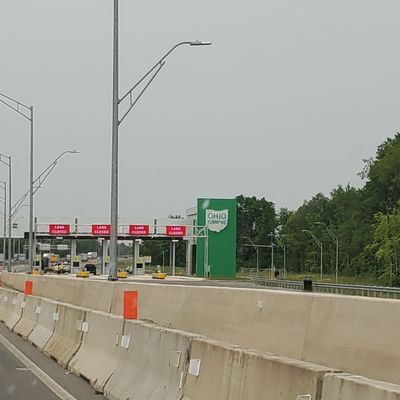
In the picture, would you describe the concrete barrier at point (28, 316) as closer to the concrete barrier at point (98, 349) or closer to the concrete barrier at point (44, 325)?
the concrete barrier at point (44, 325)

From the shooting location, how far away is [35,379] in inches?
540

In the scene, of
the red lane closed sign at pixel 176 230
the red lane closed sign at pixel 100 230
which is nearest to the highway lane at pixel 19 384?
the red lane closed sign at pixel 100 230

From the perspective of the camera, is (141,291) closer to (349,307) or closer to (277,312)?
(277,312)

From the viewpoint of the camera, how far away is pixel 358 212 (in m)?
130

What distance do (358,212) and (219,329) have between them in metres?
121

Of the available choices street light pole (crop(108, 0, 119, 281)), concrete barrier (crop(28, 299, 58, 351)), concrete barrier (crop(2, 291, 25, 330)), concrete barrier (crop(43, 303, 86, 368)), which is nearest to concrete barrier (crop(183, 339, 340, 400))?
concrete barrier (crop(43, 303, 86, 368))

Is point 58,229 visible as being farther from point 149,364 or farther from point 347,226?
point 149,364

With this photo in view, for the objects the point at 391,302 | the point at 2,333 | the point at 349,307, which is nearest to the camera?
the point at 391,302

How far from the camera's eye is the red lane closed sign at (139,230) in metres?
86.9

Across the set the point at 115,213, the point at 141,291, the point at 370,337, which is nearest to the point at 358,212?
the point at 115,213

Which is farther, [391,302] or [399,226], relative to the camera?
[399,226]

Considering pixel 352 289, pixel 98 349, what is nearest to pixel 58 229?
pixel 352 289

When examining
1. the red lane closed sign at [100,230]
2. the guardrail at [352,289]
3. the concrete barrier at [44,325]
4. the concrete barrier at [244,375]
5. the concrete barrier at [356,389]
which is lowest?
the guardrail at [352,289]

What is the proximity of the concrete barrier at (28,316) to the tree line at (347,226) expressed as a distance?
71.5 m
